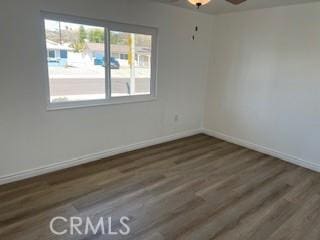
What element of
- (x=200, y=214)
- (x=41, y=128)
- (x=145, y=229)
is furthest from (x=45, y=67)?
(x=200, y=214)

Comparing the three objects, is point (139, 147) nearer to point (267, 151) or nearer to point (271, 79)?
point (267, 151)

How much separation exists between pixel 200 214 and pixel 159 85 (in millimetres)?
2245

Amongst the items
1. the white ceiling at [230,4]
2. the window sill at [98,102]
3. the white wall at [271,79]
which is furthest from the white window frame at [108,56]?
the white wall at [271,79]

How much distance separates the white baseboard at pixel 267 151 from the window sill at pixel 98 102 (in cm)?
155

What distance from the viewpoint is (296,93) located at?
3.44m

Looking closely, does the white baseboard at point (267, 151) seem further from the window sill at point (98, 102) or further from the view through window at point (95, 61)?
the view through window at point (95, 61)

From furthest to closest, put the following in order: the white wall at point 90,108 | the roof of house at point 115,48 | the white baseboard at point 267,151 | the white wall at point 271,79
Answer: the white baseboard at point 267,151 → the white wall at point 271,79 → the roof of house at point 115,48 → the white wall at point 90,108

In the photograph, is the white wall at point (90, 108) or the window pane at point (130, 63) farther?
the window pane at point (130, 63)

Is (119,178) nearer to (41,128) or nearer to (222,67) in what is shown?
(41,128)

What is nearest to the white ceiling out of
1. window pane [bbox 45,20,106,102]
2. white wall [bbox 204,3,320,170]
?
white wall [bbox 204,3,320,170]

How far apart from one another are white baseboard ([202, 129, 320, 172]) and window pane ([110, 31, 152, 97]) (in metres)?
1.72

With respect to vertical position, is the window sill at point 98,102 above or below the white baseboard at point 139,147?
above

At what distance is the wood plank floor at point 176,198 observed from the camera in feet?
7.02

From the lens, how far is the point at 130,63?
11.7 ft
